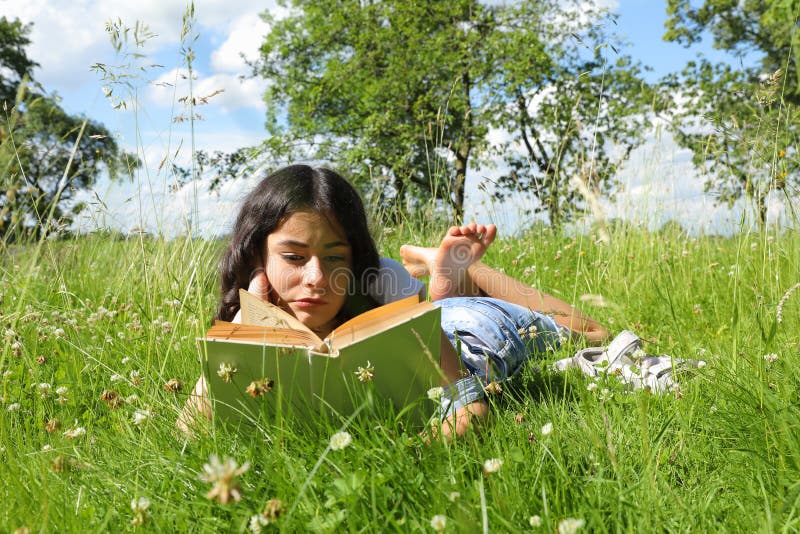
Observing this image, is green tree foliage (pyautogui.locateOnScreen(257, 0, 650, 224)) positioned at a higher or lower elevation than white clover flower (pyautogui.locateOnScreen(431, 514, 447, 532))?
higher

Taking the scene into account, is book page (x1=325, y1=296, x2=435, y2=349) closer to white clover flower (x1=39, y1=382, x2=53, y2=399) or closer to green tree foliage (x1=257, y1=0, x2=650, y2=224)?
white clover flower (x1=39, y1=382, x2=53, y2=399)

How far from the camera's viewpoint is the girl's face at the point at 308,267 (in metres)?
→ 2.34

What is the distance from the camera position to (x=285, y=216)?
2488 mm

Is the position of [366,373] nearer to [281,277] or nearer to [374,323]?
[374,323]

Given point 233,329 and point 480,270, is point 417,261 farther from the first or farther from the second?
point 233,329

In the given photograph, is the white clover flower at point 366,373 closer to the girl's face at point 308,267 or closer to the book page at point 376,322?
the book page at point 376,322

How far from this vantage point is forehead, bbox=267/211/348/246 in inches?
95.4

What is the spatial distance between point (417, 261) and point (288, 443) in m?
2.30

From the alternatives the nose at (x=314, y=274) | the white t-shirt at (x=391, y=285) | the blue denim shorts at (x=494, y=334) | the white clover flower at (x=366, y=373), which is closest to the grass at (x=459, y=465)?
the white clover flower at (x=366, y=373)

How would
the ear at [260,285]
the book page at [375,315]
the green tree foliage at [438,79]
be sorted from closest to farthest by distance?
the book page at [375,315]
the ear at [260,285]
the green tree foliage at [438,79]

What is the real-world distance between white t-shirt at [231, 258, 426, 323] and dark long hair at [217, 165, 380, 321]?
0.39 feet

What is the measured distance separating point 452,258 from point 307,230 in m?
1.30

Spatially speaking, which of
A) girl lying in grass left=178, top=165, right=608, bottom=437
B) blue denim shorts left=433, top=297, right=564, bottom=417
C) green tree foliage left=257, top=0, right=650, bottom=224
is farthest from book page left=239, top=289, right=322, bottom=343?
green tree foliage left=257, top=0, right=650, bottom=224

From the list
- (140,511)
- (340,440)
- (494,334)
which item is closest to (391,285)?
(494,334)
